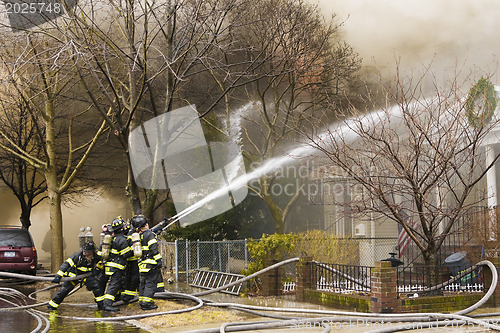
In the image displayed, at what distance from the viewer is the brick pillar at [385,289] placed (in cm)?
860

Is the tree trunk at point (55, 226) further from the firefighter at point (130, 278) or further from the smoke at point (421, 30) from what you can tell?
the smoke at point (421, 30)

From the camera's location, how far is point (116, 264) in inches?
382

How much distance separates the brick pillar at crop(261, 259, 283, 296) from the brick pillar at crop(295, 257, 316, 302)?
0.82m

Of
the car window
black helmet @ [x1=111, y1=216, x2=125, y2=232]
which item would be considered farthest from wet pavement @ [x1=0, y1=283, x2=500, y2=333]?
the car window

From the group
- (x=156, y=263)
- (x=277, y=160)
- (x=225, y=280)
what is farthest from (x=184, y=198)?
(x=156, y=263)

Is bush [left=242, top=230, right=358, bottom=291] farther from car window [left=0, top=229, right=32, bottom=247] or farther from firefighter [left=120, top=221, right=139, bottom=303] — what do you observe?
car window [left=0, top=229, right=32, bottom=247]

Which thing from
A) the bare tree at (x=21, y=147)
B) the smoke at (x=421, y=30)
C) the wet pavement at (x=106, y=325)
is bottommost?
the wet pavement at (x=106, y=325)

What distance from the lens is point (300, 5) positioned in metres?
18.7

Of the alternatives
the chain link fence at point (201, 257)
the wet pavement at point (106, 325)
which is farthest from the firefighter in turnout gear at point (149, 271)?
the chain link fence at point (201, 257)

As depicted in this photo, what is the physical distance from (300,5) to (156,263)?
11896mm

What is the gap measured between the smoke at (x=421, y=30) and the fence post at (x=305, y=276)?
1424 centimetres

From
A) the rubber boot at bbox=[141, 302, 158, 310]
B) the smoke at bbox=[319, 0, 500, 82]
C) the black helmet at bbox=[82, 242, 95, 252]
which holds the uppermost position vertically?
the smoke at bbox=[319, 0, 500, 82]

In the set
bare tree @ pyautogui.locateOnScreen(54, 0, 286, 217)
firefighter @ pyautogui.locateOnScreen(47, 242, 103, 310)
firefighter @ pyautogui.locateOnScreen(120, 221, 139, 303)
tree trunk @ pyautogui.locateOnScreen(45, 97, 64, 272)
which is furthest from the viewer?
tree trunk @ pyautogui.locateOnScreen(45, 97, 64, 272)

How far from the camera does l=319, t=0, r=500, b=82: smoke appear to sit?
79.6ft
